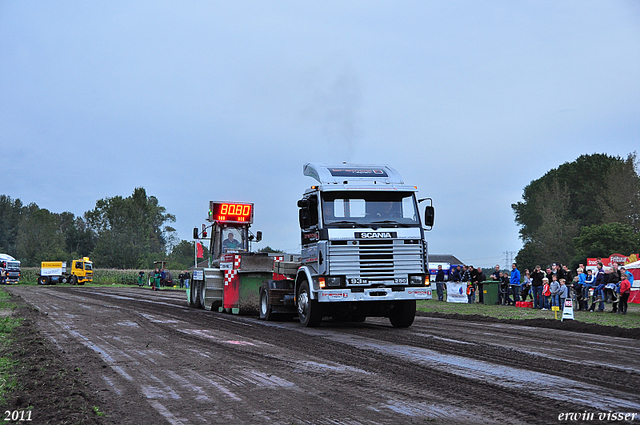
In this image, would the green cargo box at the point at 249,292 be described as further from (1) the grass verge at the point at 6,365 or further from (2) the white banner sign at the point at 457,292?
(2) the white banner sign at the point at 457,292

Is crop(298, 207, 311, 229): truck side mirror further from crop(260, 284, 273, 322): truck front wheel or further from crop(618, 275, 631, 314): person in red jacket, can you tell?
crop(618, 275, 631, 314): person in red jacket

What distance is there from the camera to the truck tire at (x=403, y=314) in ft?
47.6

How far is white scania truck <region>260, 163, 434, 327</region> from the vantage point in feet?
43.9

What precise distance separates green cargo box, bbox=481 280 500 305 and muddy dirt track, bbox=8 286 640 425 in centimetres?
1320

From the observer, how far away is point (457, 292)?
28.9 metres

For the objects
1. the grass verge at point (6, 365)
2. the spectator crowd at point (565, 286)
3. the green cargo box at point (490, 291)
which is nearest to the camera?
the grass verge at point (6, 365)

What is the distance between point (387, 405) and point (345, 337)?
6308 mm

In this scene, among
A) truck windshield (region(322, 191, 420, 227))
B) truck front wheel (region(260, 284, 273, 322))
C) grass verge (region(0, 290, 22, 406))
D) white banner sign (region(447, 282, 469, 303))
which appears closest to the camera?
grass verge (region(0, 290, 22, 406))

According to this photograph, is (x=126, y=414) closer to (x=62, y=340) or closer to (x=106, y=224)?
(x=62, y=340)

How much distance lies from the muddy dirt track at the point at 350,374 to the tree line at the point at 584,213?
56103 mm

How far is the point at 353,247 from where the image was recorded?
13422 millimetres

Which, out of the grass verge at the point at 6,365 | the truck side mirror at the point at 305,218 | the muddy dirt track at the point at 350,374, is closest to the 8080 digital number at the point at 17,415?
the muddy dirt track at the point at 350,374

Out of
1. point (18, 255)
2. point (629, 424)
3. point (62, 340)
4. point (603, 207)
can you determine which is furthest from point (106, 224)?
point (629, 424)

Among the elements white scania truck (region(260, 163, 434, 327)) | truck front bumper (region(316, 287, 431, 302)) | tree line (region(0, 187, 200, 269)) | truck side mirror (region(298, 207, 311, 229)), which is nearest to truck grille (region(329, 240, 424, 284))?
white scania truck (region(260, 163, 434, 327))
